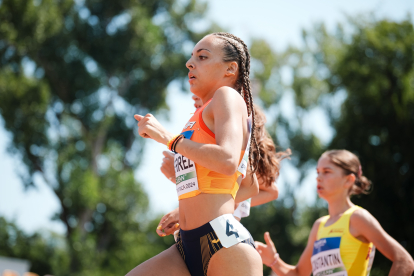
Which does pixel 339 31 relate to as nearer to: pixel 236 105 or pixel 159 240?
pixel 159 240

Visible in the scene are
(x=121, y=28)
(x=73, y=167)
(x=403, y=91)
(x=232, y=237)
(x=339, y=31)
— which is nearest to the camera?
(x=232, y=237)

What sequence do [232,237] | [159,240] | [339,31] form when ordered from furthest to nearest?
[159,240] < [339,31] < [232,237]

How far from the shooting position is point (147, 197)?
22.4 metres

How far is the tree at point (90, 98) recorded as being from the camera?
19.0 meters

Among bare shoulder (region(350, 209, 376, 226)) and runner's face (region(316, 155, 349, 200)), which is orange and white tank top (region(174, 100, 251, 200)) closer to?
bare shoulder (region(350, 209, 376, 226))

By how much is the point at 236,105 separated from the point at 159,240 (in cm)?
2523

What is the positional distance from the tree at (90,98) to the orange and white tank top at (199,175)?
1773 cm

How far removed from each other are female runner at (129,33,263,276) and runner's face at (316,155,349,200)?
218cm

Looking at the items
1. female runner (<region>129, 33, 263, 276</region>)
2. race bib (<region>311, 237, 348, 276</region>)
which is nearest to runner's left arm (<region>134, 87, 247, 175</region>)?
female runner (<region>129, 33, 263, 276</region>)

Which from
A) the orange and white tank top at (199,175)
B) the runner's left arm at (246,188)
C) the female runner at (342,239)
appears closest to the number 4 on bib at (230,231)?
the orange and white tank top at (199,175)

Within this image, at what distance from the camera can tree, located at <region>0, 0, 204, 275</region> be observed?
18953 millimetres

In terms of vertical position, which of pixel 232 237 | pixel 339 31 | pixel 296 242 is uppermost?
pixel 339 31

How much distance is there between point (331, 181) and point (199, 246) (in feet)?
8.18

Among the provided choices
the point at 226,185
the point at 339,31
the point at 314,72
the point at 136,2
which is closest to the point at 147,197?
the point at 136,2
